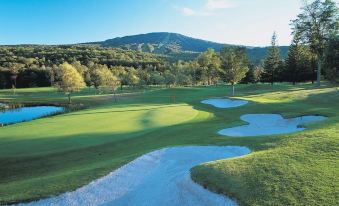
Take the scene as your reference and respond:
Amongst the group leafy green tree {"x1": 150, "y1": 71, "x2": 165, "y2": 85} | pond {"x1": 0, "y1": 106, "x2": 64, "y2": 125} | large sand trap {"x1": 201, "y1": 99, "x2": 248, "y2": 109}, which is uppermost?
leafy green tree {"x1": 150, "y1": 71, "x2": 165, "y2": 85}

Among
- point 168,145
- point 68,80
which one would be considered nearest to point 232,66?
point 68,80

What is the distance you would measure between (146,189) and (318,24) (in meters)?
62.8

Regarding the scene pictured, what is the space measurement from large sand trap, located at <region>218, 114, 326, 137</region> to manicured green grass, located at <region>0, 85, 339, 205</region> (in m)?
1.33

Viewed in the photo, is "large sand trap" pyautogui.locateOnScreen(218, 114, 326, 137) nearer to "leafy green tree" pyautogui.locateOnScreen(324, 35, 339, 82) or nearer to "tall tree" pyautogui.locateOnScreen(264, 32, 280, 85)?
"leafy green tree" pyautogui.locateOnScreen(324, 35, 339, 82)

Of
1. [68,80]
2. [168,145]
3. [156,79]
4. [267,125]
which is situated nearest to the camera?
[168,145]

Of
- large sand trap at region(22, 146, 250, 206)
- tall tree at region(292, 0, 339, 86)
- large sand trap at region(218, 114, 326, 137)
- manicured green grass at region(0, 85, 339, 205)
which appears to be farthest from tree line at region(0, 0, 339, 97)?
large sand trap at region(22, 146, 250, 206)

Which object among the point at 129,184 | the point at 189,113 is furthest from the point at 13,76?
the point at 129,184

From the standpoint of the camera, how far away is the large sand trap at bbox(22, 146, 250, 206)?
1355 cm

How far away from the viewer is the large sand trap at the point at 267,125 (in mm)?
29422

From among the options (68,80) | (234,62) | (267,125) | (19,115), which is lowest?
(19,115)

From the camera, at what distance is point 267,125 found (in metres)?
34.6

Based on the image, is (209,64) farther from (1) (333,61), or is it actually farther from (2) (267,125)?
(2) (267,125)

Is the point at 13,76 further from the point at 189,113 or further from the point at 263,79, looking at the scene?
the point at 189,113

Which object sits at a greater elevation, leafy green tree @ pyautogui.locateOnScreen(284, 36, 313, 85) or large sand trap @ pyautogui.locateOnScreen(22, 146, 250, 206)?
leafy green tree @ pyautogui.locateOnScreen(284, 36, 313, 85)
